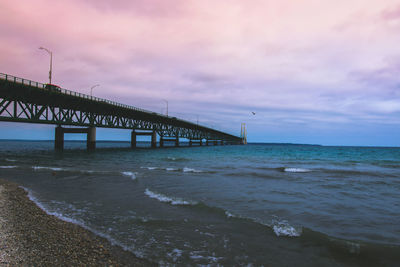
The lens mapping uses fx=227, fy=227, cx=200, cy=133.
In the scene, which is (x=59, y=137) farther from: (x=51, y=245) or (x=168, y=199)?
(x=51, y=245)

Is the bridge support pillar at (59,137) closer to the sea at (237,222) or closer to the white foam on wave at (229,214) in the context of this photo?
the sea at (237,222)

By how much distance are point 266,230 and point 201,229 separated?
6.64 feet

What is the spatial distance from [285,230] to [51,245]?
6.33 m

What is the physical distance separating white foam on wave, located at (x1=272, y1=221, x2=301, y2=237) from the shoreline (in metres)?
4.01

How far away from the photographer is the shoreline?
15.0 feet

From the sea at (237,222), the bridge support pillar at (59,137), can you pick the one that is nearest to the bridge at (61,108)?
the bridge support pillar at (59,137)

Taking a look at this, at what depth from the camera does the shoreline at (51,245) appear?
15.0 ft

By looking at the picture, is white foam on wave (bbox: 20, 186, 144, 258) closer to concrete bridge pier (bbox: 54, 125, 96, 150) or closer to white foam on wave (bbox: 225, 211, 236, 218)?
white foam on wave (bbox: 225, 211, 236, 218)

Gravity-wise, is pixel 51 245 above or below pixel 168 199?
above

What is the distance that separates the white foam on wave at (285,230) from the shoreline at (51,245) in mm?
4010

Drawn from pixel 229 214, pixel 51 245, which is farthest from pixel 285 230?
pixel 51 245

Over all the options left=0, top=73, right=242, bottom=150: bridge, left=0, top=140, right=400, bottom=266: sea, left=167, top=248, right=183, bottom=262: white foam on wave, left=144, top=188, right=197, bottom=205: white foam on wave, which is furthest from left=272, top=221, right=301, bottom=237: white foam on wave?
left=0, top=73, right=242, bottom=150: bridge

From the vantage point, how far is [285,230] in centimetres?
700

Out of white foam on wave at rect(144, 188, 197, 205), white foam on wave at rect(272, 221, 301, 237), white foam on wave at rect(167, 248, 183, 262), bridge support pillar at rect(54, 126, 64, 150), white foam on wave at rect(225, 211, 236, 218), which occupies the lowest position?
white foam on wave at rect(144, 188, 197, 205)
